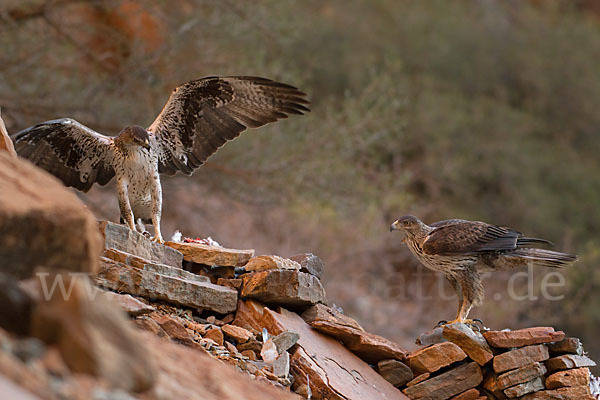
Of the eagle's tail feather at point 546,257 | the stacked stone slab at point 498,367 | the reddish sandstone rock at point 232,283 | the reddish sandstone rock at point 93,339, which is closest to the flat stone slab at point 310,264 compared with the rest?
the reddish sandstone rock at point 232,283

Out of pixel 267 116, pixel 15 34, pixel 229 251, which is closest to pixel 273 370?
pixel 229 251

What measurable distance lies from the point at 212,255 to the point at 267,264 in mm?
428

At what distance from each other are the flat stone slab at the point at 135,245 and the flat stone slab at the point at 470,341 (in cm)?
201

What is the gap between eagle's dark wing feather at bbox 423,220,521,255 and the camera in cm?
553

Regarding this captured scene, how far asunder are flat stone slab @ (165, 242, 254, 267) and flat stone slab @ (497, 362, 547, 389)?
6.50ft

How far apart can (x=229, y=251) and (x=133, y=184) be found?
90 centimetres

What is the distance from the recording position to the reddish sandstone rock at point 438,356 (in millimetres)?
4973

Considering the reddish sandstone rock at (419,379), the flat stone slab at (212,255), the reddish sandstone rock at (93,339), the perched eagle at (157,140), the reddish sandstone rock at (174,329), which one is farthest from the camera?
the perched eagle at (157,140)

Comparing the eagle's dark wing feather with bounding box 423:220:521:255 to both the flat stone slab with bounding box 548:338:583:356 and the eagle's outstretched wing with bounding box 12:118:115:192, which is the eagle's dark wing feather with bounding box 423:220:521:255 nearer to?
the flat stone slab with bounding box 548:338:583:356

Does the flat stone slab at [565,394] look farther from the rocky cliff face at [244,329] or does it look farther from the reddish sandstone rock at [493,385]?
the reddish sandstone rock at [493,385]

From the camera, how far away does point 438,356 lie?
498cm

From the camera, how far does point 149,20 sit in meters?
11.6

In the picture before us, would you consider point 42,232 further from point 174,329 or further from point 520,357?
point 520,357

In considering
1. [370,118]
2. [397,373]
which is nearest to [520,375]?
[397,373]
